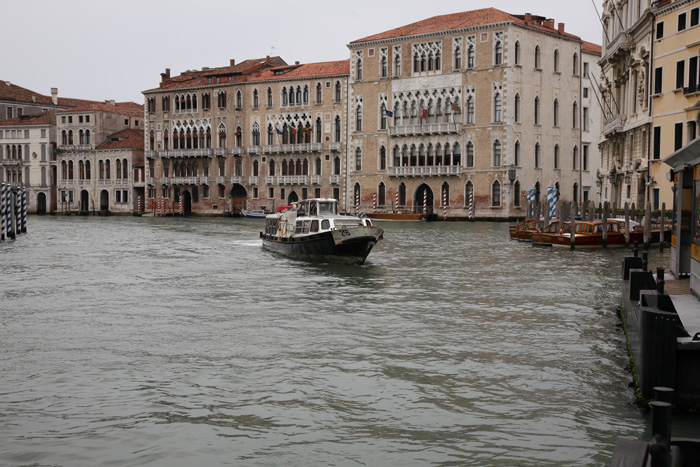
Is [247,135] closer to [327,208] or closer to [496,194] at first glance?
[496,194]

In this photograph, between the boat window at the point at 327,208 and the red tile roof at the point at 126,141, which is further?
the red tile roof at the point at 126,141

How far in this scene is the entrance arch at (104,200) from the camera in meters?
64.2

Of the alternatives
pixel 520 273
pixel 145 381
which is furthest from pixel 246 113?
pixel 145 381

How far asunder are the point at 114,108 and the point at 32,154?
25.0ft

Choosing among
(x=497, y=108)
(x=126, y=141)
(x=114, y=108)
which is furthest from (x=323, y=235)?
(x=114, y=108)

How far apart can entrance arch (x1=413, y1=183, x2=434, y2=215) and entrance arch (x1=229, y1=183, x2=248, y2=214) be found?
13489 millimetres

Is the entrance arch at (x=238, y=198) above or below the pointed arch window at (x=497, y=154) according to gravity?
below

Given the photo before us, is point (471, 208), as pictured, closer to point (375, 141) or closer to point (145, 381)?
Answer: point (375, 141)

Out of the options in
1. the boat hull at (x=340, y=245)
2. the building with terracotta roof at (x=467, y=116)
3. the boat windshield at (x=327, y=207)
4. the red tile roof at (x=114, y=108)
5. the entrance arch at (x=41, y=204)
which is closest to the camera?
the boat hull at (x=340, y=245)

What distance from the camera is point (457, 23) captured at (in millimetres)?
47906

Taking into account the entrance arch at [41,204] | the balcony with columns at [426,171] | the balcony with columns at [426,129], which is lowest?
the entrance arch at [41,204]

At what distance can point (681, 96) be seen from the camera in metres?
26.1

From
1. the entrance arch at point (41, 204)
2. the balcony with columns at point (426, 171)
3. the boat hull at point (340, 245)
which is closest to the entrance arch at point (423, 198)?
the balcony with columns at point (426, 171)

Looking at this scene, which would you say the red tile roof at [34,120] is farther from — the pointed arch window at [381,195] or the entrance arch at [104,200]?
the pointed arch window at [381,195]
